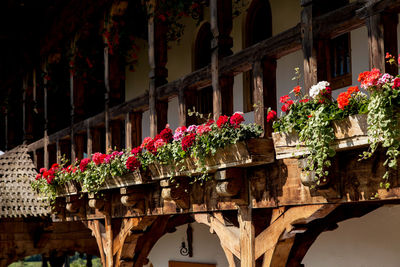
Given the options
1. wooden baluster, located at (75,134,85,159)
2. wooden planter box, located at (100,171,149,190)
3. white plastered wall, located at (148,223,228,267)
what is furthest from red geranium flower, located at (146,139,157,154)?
white plastered wall, located at (148,223,228,267)

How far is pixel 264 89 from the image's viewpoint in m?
4.98

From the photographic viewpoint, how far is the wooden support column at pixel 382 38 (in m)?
3.88

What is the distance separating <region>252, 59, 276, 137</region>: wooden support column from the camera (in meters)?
4.92

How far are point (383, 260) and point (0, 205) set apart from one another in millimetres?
5730

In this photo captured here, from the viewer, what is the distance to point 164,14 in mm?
6762

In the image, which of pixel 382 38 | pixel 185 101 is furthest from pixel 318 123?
pixel 185 101

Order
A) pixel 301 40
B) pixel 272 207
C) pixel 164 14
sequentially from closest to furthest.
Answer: pixel 301 40 < pixel 272 207 < pixel 164 14

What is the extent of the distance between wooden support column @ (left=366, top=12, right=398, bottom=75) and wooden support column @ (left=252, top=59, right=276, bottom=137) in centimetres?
119

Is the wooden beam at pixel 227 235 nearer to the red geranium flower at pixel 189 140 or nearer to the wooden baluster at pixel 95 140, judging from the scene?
the red geranium flower at pixel 189 140

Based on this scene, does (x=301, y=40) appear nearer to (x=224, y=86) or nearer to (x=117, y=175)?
(x=224, y=86)

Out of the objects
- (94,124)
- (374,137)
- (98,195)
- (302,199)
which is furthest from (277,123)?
(94,124)

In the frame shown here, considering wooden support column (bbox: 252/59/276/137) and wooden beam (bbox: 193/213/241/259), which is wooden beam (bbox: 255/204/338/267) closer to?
wooden beam (bbox: 193/213/241/259)

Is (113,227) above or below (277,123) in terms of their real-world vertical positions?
below

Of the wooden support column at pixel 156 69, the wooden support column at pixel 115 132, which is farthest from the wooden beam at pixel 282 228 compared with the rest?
the wooden support column at pixel 115 132
